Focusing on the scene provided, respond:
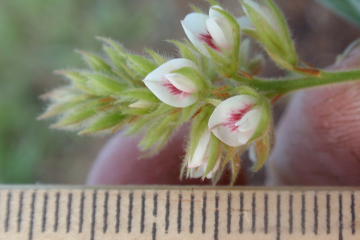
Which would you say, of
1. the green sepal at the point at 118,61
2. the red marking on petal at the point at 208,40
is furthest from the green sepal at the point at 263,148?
the green sepal at the point at 118,61

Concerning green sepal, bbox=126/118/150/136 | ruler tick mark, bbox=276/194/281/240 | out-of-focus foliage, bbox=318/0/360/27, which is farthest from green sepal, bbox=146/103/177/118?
out-of-focus foliage, bbox=318/0/360/27

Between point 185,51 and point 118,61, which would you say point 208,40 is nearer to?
point 185,51

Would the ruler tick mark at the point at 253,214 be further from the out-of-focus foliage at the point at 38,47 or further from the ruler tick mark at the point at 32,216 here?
the out-of-focus foliage at the point at 38,47

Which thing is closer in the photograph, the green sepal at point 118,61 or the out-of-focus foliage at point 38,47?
the green sepal at point 118,61

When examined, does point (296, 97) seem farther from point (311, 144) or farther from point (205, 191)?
point (205, 191)

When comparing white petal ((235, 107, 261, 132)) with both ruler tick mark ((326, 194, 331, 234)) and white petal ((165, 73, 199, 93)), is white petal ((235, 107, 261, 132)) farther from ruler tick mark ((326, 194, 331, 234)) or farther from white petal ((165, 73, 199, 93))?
ruler tick mark ((326, 194, 331, 234))

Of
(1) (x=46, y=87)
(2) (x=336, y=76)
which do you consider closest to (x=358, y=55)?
(2) (x=336, y=76)

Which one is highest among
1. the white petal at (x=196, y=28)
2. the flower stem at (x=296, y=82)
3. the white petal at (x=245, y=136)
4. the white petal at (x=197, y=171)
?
the white petal at (x=196, y=28)
